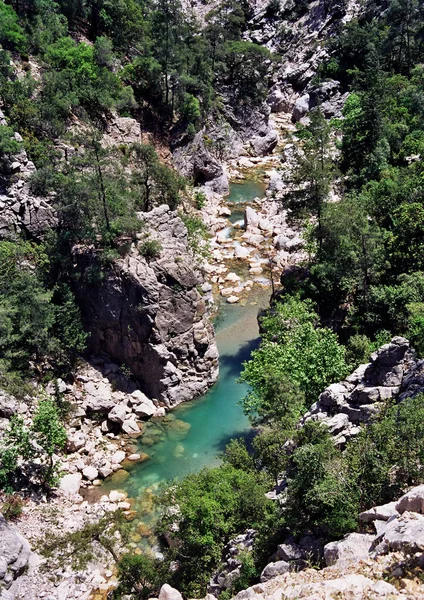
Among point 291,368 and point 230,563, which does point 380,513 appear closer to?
point 230,563

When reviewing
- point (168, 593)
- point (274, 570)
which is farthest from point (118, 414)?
point (274, 570)

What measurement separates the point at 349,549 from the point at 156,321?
23490mm

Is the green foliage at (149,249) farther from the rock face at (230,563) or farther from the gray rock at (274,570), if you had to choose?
the gray rock at (274,570)

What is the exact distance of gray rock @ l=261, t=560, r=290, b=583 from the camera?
18859 millimetres

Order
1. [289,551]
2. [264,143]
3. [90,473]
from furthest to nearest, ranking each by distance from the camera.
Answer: [264,143]
[90,473]
[289,551]

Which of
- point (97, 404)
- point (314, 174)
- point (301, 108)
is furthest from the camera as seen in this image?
point (301, 108)

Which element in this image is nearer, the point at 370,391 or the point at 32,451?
the point at 370,391

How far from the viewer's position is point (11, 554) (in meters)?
25.0

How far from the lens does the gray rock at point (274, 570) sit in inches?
742

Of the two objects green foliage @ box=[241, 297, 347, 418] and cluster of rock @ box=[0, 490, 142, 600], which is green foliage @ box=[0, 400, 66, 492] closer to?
cluster of rock @ box=[0, 490, 142, 600]

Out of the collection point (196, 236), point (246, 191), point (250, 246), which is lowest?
point (250, 246)

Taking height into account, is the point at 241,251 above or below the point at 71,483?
above

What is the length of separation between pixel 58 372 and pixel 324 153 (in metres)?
26.3

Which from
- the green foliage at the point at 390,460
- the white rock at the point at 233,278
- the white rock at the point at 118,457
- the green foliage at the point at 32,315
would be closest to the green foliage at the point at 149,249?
the green foliage at the point at 32,315
